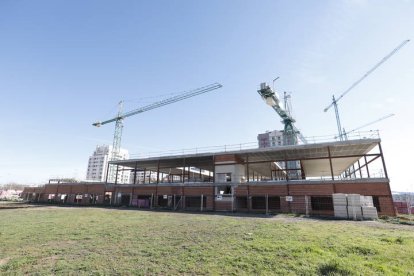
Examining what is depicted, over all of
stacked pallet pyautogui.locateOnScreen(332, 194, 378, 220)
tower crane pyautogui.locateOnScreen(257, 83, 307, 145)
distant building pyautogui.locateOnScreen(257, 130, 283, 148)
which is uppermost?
distant building pyautogui.locateOnScreen(257, 130, 283, 148)

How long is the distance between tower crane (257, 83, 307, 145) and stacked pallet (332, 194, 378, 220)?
22.1m

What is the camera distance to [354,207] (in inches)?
835

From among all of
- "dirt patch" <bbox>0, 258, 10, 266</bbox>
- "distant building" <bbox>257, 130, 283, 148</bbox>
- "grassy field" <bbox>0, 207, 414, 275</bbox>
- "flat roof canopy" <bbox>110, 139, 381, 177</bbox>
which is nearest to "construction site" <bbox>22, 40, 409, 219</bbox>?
"flat roof canopy" <bbox>110, 139, 381, 177</bbox>

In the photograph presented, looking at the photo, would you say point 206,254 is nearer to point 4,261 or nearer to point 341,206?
point 4,261

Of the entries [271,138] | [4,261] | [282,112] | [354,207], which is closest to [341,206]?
[354,207]

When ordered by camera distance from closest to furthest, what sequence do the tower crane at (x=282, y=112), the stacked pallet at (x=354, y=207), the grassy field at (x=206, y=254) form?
the grassy field at (x=206, y=254)
the stacked pallet at (x=354, y=207)
the tower crane at (x=282, y=112)

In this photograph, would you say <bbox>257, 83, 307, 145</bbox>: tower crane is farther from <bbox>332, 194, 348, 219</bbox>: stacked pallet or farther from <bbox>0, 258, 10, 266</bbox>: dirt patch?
<bbox>0, 258, 10, 266</bbox>: dirt patch

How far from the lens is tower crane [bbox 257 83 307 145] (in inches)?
1735

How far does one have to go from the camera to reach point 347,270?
6.66 m

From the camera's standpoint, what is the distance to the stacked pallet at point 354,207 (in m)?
20.9

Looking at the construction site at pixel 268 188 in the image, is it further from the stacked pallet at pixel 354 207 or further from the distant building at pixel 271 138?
the distant building at pixel 271 138

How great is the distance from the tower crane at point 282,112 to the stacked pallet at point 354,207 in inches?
870

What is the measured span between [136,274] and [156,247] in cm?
284

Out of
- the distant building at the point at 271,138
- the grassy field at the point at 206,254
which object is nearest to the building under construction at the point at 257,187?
the grassy field at the point at 206,254
